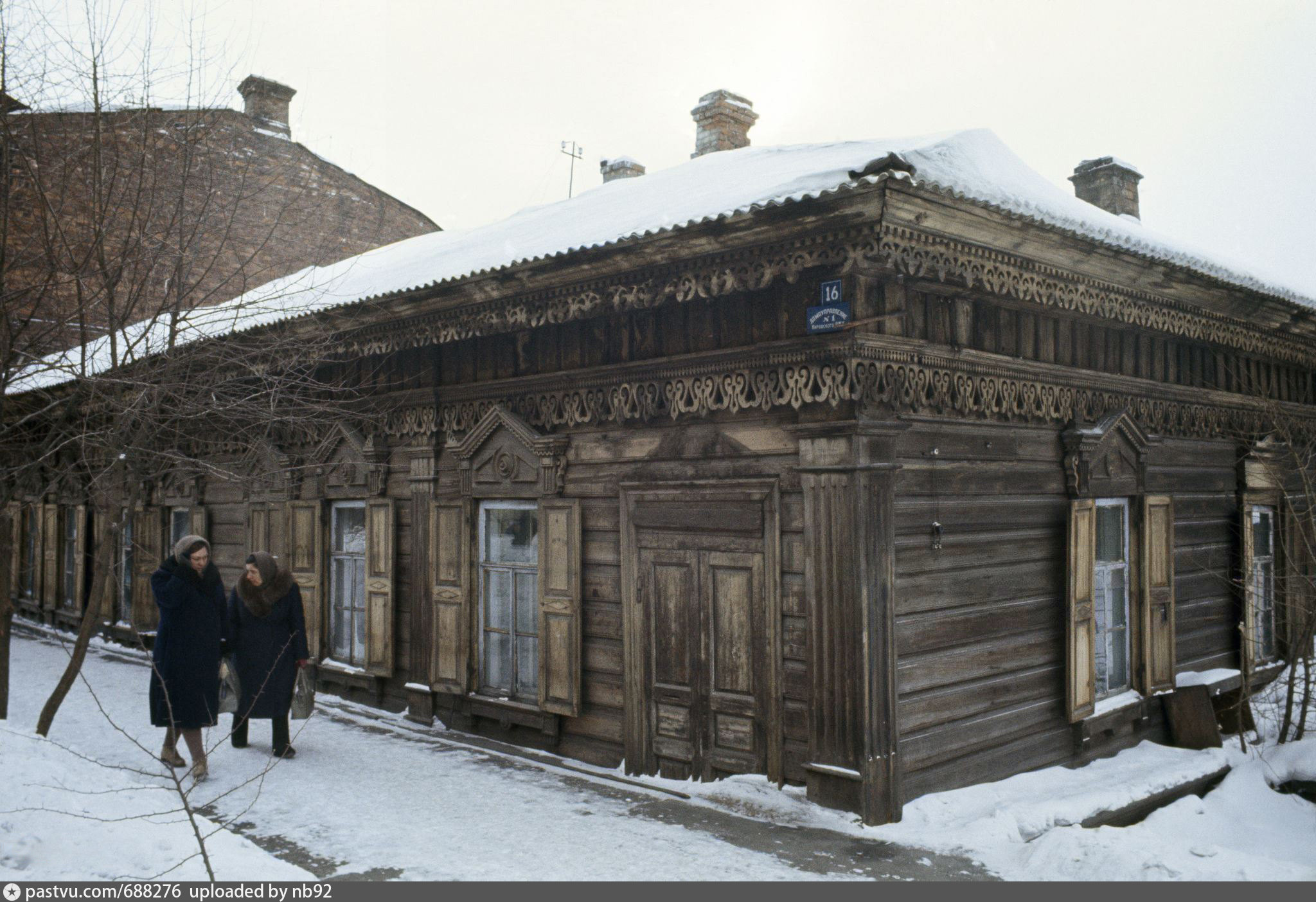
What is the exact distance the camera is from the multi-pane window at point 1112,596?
7.32 metres

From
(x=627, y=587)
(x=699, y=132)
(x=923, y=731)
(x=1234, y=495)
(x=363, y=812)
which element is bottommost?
(x=363, y=812)

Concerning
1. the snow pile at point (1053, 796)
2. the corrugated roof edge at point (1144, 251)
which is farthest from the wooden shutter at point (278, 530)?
the corrugated roof edge at point (1144, 251)

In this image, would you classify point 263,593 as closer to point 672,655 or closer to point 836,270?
point 672,655

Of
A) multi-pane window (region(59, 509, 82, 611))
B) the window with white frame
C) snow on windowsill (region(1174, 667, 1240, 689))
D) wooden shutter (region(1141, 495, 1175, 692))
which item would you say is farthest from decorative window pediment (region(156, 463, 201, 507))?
snow on windowsill (region(1174, 667, 1240, 689))

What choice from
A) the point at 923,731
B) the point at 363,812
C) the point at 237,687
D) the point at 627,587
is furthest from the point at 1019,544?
the point at 237,687

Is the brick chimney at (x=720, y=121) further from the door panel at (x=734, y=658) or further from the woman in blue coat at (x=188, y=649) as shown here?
the woman in blue coat at (x=188, y=649)

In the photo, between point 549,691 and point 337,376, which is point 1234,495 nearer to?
point 549,691

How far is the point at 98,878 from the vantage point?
3.88 meters

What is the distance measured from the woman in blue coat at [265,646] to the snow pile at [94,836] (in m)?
1.82

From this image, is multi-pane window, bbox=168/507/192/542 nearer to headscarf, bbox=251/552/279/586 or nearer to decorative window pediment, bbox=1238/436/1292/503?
headscarf, bbox=251/552/279/586

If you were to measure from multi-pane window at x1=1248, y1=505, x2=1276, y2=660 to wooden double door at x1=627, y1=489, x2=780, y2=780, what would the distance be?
5750 millimetres

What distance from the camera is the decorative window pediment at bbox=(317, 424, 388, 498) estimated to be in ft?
28.2

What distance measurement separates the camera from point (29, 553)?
1519 centimetres
